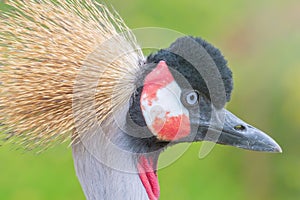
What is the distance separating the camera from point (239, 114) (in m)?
3.76

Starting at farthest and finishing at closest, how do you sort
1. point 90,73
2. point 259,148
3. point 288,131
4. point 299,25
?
A: point 299,25
point 288,131
point 259,148
point 90,73

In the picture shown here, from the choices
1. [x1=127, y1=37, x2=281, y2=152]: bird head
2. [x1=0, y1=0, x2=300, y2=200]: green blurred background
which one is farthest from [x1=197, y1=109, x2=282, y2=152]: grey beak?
[x1=0, y1=0, x2=300, y2=200]: green blurred background

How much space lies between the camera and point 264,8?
407 cm

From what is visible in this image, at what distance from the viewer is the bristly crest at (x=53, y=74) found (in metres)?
1.66

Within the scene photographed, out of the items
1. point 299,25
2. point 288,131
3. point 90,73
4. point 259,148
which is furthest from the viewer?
point 299,25

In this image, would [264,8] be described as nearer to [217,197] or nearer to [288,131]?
[288,131]

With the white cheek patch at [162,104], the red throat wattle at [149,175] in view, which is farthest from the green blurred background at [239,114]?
the white cheek patch at [162,104]

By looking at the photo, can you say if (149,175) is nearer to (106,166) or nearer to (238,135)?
(106,166)

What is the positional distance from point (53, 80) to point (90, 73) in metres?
0.08

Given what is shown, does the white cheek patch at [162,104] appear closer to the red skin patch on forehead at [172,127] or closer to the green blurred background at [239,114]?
the red skin patch on forehead at [172,127]

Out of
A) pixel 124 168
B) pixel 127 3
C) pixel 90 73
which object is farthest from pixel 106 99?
pixel 127 3

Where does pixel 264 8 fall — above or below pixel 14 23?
above

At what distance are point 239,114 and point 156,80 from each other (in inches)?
82.2

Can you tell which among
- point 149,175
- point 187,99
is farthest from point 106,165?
point 187,99
